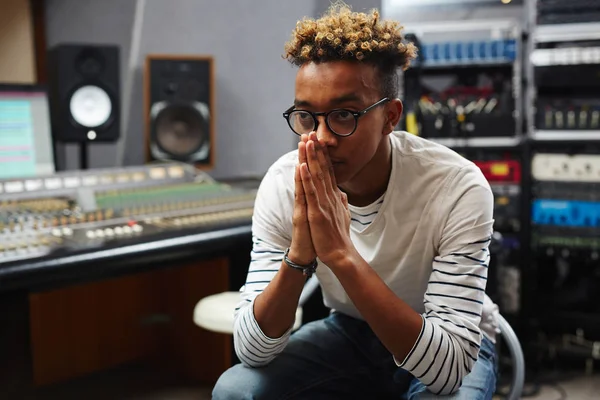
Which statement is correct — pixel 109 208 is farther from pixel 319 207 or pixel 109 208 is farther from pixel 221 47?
pixel 221 47

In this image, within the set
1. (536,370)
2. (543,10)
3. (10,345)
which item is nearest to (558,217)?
(536,370)

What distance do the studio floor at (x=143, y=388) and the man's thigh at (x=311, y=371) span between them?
1.18m

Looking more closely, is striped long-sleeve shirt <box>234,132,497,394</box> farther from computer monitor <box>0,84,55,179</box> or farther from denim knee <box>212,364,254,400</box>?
computer monitor <box>0,84,55,179</box>

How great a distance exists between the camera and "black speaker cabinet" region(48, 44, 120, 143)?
2.57 meters

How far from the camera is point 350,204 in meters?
1.45

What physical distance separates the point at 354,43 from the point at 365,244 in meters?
0.42

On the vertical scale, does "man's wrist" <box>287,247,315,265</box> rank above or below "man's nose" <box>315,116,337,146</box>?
below

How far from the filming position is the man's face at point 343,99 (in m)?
1.24

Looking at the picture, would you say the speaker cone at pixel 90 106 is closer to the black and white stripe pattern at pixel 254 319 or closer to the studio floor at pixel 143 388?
the studio floor at pixel 143 388

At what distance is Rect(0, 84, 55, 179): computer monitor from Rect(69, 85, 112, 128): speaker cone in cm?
22

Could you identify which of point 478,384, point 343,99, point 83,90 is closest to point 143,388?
point 83,90

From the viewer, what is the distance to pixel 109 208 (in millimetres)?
2102

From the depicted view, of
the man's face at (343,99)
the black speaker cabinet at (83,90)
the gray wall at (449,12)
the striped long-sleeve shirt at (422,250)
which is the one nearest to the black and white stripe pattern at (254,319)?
the striped long-sleeve shirt at (422,250)

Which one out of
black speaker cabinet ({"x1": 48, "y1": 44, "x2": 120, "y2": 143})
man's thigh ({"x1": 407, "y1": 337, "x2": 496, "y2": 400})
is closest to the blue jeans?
man's thigh ({"x1": 407, "y1": 337, "x2": 496, "y2": 400})
